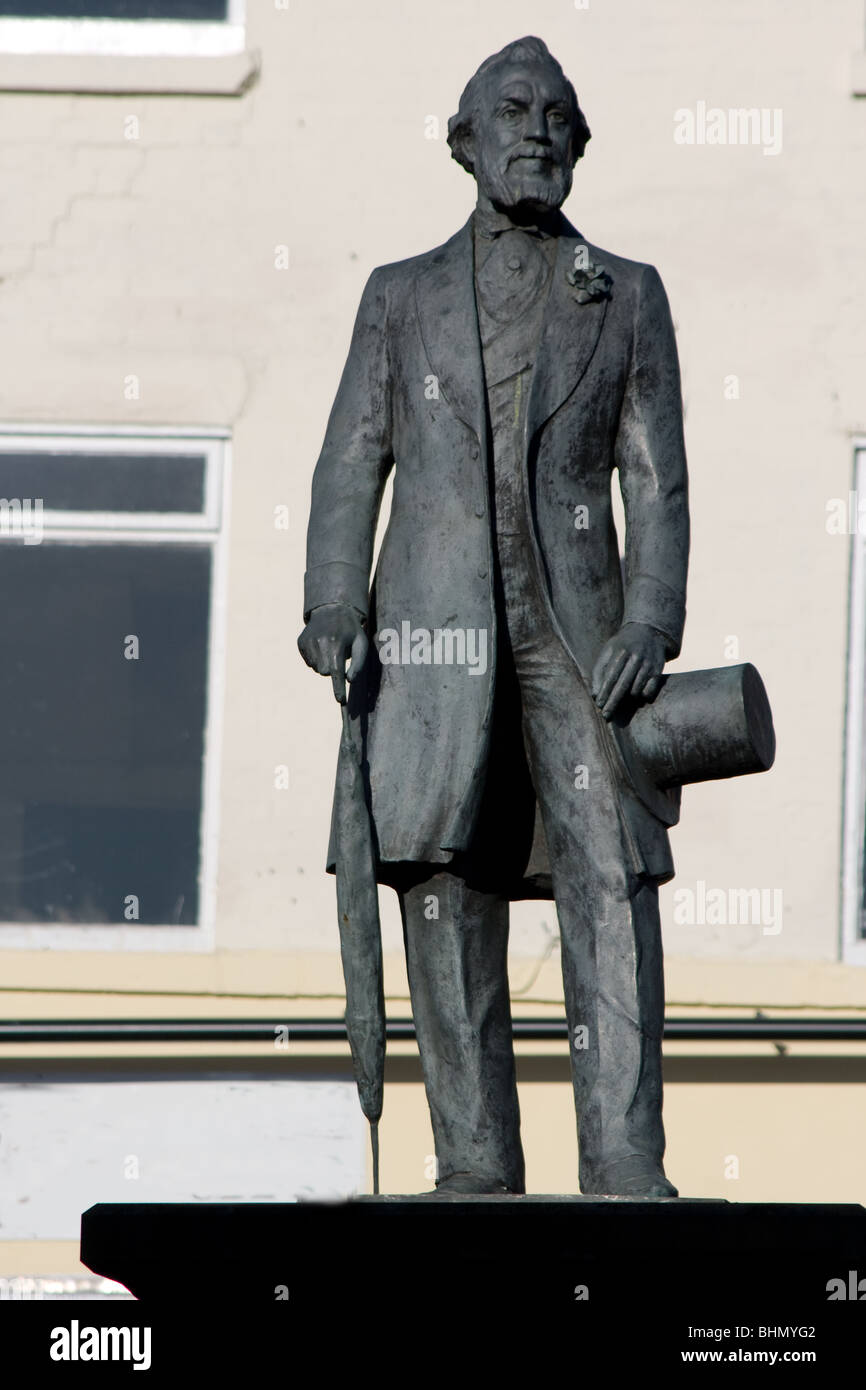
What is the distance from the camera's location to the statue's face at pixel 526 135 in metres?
6.63

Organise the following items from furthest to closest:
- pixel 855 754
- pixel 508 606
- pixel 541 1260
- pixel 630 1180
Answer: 1. pixel 855 754
2. pixel 508 606
3. pixel 630 1180
4. pixel 541 1260

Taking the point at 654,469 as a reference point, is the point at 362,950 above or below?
below

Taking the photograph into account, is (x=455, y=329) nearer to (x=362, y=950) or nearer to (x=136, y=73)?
(x=362, y=950)

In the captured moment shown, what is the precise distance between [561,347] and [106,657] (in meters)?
4.68

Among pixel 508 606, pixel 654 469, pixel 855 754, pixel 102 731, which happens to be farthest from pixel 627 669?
pixel 102 731

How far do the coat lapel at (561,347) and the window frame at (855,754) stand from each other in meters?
4.39

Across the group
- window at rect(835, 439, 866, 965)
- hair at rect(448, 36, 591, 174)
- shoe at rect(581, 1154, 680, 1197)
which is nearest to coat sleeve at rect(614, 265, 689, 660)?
hair at rect(448, 36, 591, 174)

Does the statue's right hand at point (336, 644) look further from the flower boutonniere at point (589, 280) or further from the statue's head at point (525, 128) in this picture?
the statue's head at point (525, 128)

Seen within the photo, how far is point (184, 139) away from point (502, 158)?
4685 millimetres

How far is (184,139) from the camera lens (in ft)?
36.6

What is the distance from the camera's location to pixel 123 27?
443 inches

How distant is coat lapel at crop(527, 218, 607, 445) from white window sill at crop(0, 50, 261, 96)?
15.4 feet

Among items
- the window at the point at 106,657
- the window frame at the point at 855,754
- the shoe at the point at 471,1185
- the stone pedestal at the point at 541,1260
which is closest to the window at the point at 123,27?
the window at the point at 106,657

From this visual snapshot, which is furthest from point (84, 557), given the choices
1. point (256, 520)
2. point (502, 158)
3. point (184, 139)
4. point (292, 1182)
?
point (502, 158)
